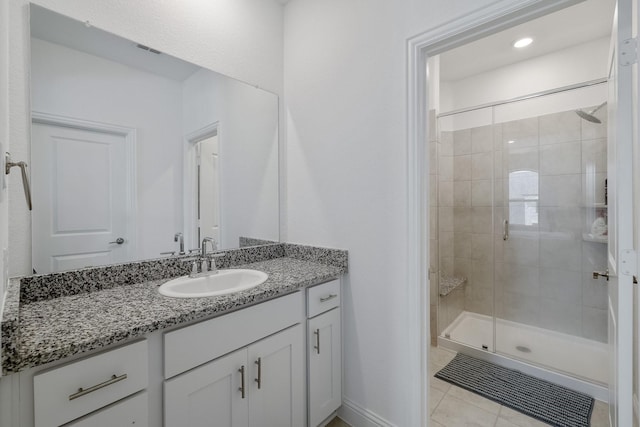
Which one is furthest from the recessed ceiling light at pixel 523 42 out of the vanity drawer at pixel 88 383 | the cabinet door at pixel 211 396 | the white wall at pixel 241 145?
the vanity drawer at pixel 88 383

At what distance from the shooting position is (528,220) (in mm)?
2670

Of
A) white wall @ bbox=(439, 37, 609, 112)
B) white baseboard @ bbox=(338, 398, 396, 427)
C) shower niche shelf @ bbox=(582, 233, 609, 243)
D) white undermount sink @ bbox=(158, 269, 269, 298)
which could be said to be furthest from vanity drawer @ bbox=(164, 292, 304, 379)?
white wall @ bbox=(439, 37, 609, 112)

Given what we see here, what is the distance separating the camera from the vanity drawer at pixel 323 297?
4.75ft

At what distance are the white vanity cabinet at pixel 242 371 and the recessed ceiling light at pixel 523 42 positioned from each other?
2661 millimetres

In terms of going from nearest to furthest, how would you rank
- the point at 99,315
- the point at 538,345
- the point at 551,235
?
1. the point at 99,315
2. the point at 538,345
3. the point at 551,235

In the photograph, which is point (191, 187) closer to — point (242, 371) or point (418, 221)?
point (242, 371)

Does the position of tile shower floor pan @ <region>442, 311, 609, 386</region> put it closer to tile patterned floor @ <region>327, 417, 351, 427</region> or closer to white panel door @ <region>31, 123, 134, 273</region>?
tile patterned floor @ <region>327, 417, 351, 427</region>

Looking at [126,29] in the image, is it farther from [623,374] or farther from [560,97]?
[560,97]

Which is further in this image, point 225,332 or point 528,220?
point 528,220

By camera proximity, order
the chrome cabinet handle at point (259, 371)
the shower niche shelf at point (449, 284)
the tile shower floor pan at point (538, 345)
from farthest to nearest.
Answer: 1. the shower niche shelf at point (449, 284)
2. the tile shower floor pan at point (538, 345)
3. the chrome cabinet handle at point (259, 371)

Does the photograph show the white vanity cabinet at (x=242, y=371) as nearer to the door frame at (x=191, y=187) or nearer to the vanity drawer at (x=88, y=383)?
the vanity drawer at (x=88, y=383)

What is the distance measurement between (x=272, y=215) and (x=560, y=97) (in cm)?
265

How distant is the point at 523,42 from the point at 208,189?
8.94ft

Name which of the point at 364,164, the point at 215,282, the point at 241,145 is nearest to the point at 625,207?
the point at 364,164
